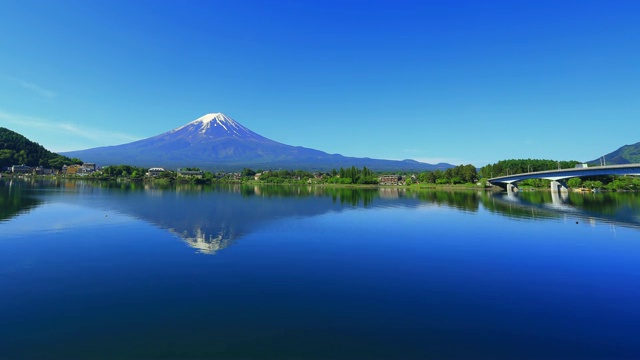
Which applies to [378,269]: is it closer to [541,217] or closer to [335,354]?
[335,354]

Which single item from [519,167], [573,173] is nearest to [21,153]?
[573,173]

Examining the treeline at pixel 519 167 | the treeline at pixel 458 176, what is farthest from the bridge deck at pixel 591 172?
the treeline at pixel 519 167

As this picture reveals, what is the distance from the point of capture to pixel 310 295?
331 inches

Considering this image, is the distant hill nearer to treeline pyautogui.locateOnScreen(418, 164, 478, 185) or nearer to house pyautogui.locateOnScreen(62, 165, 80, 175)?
house pyautogui.locateOnScreen(62, 165, 80, 175)

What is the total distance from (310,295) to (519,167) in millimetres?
102551

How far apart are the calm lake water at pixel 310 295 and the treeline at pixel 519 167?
272 feet

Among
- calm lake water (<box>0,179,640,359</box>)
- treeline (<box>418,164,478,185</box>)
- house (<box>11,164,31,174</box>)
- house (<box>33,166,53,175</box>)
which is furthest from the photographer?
house (<box>33,166,53,175</box>)

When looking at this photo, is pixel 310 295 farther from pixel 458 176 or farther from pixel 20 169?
pixel 20 169

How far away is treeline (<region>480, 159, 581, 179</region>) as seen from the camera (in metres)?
89.9

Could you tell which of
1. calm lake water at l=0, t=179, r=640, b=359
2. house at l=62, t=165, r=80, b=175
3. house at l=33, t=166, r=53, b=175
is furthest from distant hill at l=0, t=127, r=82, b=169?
calm lake water at l=0, t=179, r=640, b=359

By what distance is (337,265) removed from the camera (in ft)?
37.9

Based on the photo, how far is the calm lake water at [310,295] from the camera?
5.87 m

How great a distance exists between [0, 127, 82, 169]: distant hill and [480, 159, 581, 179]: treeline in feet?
487

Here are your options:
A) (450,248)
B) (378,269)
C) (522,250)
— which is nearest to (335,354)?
(378,269)
